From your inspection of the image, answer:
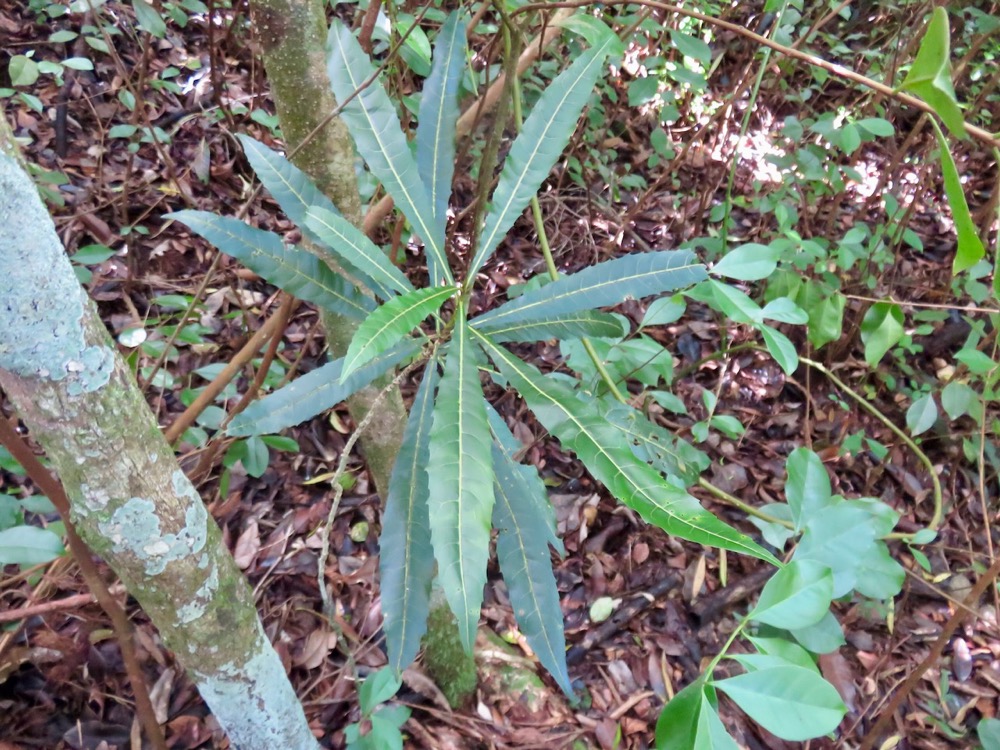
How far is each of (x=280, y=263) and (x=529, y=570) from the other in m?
0.54

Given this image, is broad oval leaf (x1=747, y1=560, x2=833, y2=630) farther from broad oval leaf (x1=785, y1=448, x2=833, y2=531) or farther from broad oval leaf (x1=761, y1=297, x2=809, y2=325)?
broad oval leaf (x1=761, y1=297, x2=809, y2=325)

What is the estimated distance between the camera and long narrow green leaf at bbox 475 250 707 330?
0.83 m

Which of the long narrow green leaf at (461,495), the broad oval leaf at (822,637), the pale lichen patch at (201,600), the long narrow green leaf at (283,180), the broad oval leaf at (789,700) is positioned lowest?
the pale lichen patch at (201,600)

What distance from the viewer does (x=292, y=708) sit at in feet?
3.42

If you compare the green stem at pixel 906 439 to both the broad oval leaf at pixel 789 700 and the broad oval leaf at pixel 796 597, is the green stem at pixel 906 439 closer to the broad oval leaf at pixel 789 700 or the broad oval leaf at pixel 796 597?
the broad oval leaf at pixel 796 597

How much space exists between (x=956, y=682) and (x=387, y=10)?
90.6 inches

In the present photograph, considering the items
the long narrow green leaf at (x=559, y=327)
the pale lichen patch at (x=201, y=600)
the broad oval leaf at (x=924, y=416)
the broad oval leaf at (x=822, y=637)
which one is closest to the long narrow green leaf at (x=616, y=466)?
the long narrow green leaf at (x=559, y=327)

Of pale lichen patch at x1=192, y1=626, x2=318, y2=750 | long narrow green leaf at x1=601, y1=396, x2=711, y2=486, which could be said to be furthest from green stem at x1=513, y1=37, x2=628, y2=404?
pale lichen patch at x1=192, y1=626, x2=318, y2=750

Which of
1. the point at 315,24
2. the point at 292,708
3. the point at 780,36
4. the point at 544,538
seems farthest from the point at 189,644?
→ the point at 780,36

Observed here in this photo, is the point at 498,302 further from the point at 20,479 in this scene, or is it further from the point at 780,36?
the point at 20,479

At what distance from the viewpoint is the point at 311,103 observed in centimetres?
103

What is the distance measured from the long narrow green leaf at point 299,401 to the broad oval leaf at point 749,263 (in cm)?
56

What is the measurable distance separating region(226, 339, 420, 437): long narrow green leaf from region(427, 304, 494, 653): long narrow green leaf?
0.16m

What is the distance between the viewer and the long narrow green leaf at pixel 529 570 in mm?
895
